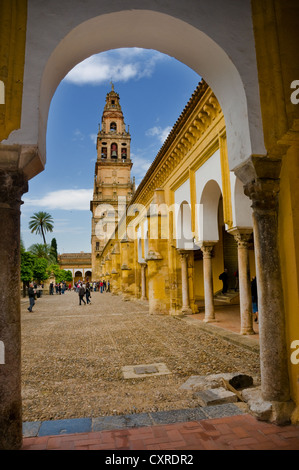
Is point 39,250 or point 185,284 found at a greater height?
point 39,250

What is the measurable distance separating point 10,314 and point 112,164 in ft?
197

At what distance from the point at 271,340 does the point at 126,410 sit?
77.4 inches

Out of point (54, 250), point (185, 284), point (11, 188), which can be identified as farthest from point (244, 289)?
point (54, 250)

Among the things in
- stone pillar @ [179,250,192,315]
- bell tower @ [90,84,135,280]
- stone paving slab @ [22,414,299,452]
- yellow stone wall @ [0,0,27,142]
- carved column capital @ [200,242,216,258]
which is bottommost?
stone paving slab @ [22,414,299,452]

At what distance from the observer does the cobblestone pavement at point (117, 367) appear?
14.2 feet

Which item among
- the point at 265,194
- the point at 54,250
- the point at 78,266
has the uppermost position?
the point at 54,250

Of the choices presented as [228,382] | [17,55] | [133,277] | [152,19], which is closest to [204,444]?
[228,382]

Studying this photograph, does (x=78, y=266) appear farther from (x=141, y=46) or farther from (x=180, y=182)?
(x=141, y=46)

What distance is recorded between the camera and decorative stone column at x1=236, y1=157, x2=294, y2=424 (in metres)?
3.57

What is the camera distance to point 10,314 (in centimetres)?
304

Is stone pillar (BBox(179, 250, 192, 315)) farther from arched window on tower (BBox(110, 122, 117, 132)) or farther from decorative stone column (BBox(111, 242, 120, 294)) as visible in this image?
arched window on tower (BBox(110, 122, 117, 132))

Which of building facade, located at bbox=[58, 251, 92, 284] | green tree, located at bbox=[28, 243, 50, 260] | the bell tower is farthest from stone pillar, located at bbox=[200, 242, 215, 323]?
building facade, located at bbox=[58, 251, 92, 284]

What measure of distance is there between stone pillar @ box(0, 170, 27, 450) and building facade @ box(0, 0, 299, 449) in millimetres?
11

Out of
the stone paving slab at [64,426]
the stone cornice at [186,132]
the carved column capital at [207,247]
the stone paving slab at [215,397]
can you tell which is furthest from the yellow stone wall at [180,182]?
the stone paving slab at [64,426]
